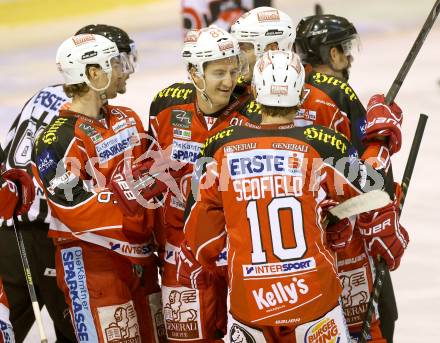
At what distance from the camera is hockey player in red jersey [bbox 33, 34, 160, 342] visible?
16.0ft

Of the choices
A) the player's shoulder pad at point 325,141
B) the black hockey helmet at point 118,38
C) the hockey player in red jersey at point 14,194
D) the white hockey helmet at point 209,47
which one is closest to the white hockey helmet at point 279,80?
the player's shoulder pad at point 325,141

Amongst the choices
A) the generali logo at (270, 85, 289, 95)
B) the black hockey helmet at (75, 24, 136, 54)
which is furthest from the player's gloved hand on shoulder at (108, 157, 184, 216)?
the generali logo at (270, 85, 289, 95)

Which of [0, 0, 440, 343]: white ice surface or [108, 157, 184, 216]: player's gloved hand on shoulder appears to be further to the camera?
[0, 0, 440, 343]: white ice surface

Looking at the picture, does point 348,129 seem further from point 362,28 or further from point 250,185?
point 362,28

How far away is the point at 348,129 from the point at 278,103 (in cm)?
82

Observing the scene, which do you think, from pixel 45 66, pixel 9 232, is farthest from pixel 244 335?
pixel 45 66

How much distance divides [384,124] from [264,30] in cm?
69

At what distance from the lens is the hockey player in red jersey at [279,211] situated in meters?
4.23

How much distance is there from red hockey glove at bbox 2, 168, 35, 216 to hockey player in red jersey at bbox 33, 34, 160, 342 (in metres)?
0.05

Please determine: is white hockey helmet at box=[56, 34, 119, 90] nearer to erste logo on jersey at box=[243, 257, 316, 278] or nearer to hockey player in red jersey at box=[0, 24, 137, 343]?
hockey player in red jersey at box=[0, 24, 137, 343]

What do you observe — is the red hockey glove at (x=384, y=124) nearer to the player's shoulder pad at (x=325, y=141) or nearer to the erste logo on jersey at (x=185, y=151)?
the player's shoulder pad at (x=325, y=141)

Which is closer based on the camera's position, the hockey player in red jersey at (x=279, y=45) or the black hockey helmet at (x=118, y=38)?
the hockey player in red jersey at (x=279, y=45)

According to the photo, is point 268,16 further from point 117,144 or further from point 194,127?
point 117,144

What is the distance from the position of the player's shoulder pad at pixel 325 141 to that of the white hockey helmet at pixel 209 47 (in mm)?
681
